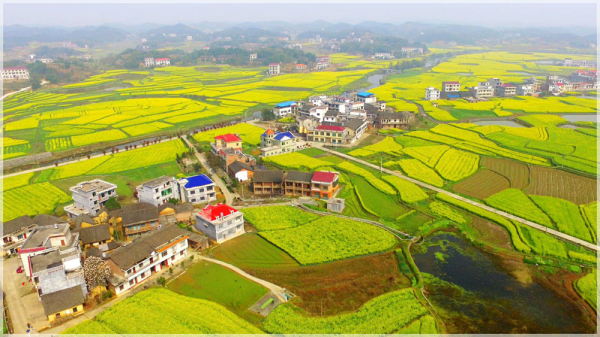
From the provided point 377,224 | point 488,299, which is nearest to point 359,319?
point 488,299

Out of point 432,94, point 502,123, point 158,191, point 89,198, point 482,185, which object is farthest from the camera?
point 432,94

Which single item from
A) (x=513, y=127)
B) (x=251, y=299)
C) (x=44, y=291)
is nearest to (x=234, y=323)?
(x=251, y=299)

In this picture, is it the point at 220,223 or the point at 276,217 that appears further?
the point at 276,217

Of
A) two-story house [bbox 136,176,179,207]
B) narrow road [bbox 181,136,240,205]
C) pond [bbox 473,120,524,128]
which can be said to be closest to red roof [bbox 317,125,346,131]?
narrow road [bbox 181,136,240,205]

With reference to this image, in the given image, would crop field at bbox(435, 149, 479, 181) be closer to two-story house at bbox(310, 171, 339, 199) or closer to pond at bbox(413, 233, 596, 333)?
two-story house at bbox(310, 171, 339, 199)

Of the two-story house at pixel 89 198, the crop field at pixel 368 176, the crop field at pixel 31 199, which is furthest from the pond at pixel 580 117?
the crop field at pixel 31 199

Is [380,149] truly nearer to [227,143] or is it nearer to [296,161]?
[296,161]

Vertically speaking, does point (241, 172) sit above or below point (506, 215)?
above

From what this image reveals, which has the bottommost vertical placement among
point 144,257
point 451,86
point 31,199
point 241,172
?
point 31,199
